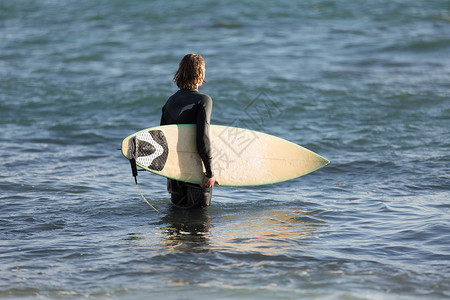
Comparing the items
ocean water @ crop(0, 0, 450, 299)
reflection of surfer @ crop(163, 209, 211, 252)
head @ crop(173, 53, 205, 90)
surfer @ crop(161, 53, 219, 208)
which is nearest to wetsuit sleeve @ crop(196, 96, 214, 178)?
surfer @ crop(161, 53, 219, 208)

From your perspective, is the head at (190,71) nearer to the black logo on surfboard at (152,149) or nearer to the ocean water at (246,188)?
the black logo on surfboard at (152,149)

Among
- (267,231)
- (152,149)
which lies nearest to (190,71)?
(152,149)

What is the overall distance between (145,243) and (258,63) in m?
9.23

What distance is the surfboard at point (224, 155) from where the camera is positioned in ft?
16.5

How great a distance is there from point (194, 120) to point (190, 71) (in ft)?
1.44

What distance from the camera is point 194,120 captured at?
16.0 feet

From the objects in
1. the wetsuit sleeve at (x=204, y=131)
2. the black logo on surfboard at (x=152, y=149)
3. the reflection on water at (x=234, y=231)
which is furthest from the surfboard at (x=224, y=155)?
the reflection on water at (x=234, y=231)

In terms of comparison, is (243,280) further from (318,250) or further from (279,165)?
(279,165)

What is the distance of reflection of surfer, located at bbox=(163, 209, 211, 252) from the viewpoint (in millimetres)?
4641

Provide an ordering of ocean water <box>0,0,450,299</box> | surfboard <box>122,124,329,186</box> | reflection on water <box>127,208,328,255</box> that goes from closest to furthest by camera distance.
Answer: ocean water <box>0,0,450,299</box>, reflection on water <box>127,208,328,255</box>, surfboard <box>122,124,329,186</box>

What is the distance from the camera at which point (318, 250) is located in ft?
14.9

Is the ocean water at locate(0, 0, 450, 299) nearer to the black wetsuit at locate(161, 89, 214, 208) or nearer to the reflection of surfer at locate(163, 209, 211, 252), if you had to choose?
the reflection of surfer at locate(163, 209, 211, 252)

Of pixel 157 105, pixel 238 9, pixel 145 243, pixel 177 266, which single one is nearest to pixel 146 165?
pixel 145 243

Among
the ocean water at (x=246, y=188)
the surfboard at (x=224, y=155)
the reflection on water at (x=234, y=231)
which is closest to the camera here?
the ocean water at (x=246, y=188)
